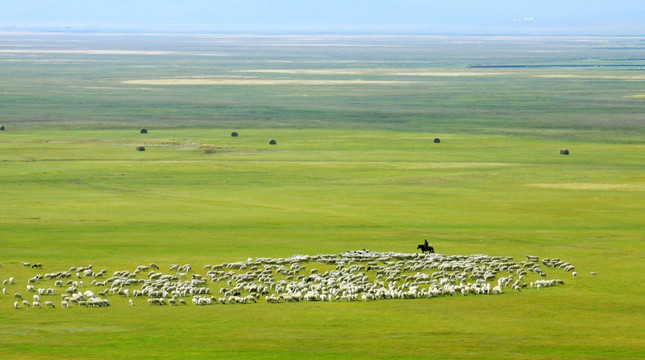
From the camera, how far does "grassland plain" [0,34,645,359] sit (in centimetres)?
3338

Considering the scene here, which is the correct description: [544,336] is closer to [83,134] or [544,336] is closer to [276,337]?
[276,337]

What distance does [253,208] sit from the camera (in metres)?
61.5

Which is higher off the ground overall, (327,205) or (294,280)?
(327,205)

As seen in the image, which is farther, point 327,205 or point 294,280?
point 327,205

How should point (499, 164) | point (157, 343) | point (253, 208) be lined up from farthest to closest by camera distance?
point (499, 164) < point (253, 208) < point (157, 343)

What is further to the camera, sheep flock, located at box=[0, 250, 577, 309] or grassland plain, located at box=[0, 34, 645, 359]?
sheep flock, located at box=[0, 250, 577, 309]

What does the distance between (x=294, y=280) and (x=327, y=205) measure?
22136 millimetres

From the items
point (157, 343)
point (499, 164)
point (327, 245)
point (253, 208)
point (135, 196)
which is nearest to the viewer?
point (157, 343)

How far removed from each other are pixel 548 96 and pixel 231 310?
11346 centimetres

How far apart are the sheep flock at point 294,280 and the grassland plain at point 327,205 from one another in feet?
2.50

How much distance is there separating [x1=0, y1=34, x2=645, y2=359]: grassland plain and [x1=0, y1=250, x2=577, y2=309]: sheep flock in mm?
762

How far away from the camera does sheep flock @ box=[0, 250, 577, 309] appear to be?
1486 inches

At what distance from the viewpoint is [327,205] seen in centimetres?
6262

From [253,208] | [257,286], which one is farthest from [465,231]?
[257,286]
